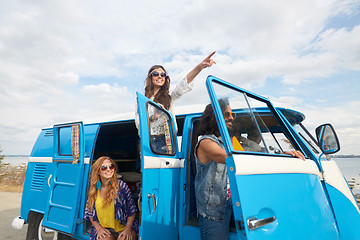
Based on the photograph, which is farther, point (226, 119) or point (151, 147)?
point (151, 147)

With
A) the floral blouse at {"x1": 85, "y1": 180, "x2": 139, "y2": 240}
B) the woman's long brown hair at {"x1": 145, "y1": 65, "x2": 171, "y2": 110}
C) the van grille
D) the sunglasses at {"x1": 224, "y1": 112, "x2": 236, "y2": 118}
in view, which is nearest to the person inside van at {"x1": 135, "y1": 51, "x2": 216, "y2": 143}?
the woman's long brown hair at {"x1": 145, "y1": 65, "x2": 171, "y2": 110}

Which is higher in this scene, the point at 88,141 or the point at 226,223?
the point at 88,141

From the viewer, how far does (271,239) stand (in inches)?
71.0


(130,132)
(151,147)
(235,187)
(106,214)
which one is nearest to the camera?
(235,187)

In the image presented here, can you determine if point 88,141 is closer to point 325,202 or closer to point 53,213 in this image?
point 53,213

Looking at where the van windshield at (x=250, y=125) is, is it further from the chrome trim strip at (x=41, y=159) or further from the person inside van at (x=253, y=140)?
the chrome trim strip at (x=41, y=159)

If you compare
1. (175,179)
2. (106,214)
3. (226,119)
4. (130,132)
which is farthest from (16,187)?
(226,119)

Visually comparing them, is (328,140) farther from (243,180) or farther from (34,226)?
(34,226)

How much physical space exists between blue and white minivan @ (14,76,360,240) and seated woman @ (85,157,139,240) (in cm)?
51

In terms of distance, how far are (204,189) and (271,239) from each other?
0.77 meters

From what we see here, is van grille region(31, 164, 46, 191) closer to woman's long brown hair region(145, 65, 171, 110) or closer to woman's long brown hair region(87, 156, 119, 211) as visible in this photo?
woman's long brown hair region(87, 156, 119, 211)

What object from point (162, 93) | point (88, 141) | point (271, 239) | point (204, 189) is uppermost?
point (162, 93)

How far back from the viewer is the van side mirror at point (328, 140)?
103 inches

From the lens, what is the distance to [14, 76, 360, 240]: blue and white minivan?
6.11 feet
